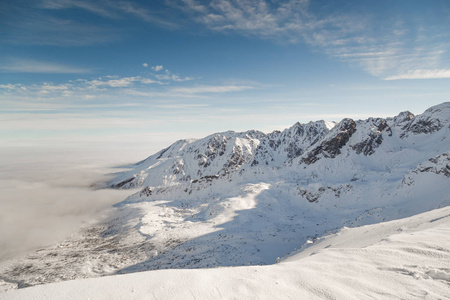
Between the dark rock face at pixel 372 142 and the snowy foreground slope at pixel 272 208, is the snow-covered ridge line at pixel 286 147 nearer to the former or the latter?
the dark rock face at pixel 372 142

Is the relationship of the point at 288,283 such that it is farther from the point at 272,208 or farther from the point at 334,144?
the point at 334,144

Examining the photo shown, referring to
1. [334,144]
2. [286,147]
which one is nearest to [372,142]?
[334,144]

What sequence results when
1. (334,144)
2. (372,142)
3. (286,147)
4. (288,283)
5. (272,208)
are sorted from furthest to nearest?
(286,147)
(334,144)
(372,142)
(272,208)
(288,283)

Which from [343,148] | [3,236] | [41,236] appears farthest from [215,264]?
[343,148]

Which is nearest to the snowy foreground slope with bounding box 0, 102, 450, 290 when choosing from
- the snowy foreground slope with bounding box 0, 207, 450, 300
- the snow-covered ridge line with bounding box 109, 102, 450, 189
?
the snow-covered ridge line with bounding box 109, 102, 450, 189

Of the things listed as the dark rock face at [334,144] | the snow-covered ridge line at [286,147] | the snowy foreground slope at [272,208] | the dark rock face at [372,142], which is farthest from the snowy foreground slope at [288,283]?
the dark rock face at [372,142]

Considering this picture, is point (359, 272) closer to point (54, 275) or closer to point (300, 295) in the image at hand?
point (300, 295)
